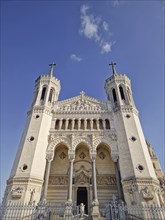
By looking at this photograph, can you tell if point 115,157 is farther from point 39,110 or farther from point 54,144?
point 39,110

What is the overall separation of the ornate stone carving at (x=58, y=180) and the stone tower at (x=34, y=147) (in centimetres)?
159

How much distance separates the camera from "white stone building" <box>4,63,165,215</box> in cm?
1248

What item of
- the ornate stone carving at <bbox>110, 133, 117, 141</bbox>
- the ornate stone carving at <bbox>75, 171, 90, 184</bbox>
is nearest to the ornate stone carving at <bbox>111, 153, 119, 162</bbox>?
the ornate stone carving at <bbox>110, 133, 117, 141</bbox>

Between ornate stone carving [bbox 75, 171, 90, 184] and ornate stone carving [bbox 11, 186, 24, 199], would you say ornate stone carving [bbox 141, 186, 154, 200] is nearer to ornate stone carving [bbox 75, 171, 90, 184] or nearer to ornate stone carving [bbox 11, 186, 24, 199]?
ornate stone carving [bbox 75, 171, 90, 184]

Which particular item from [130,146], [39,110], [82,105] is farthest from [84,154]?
[39,110]

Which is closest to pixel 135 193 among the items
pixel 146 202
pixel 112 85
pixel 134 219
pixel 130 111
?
pixel 146 202

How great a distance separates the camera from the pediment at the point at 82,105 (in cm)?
1881

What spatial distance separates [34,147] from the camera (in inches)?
573

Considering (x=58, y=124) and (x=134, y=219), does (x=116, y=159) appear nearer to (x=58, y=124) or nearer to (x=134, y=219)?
(x=134, y=219)

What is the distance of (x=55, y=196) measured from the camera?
1405 cm

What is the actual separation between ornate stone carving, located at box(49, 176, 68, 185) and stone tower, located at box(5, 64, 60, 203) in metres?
1.59

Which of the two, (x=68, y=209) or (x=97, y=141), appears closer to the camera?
(x=68, y=209)

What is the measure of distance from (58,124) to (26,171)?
5.91 metres

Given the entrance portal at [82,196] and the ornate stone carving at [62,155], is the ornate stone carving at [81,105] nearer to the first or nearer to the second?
the ornate stone carving at [62,155]
